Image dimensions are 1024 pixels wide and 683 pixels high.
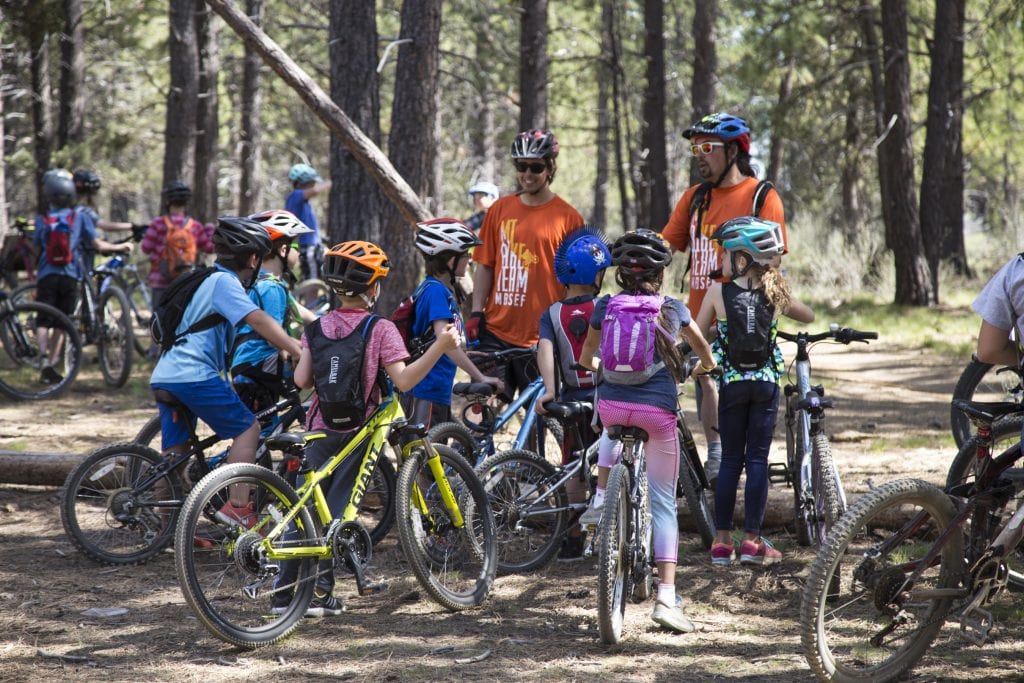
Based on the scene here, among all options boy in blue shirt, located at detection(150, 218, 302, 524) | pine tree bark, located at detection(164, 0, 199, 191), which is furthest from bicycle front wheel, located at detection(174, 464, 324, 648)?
Result: pine tree bark, located at detection(164, 0, 199, 191)

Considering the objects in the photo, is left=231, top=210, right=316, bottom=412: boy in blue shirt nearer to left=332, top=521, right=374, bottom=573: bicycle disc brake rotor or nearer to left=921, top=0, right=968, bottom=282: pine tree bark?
left=332, top=521, right=374, bottom=573: bicycle disc brake rotor

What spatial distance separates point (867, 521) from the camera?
4355 millimetres

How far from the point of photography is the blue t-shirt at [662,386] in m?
5.25

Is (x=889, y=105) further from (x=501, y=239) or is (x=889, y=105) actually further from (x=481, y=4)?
(x=501, y=239)

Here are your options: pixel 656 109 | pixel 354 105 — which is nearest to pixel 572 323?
pixel 354 105

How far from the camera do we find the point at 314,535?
5223 millimetres

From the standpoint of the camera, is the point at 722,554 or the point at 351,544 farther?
the point at 722,554

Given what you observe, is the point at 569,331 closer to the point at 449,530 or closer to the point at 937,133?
the point at 449,530

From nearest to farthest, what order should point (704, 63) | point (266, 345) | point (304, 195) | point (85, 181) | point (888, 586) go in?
point (888, 586), point (266, 345), point (85, 181), point (304, 195), point (704, 63)

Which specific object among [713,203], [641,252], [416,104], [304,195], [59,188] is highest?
[416,104]

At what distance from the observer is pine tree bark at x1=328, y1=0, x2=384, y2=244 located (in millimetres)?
11156

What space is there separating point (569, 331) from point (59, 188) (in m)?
7.28

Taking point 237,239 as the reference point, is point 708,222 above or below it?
above

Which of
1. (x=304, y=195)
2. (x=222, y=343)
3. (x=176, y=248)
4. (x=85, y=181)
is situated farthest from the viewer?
(x=304, y=195)
